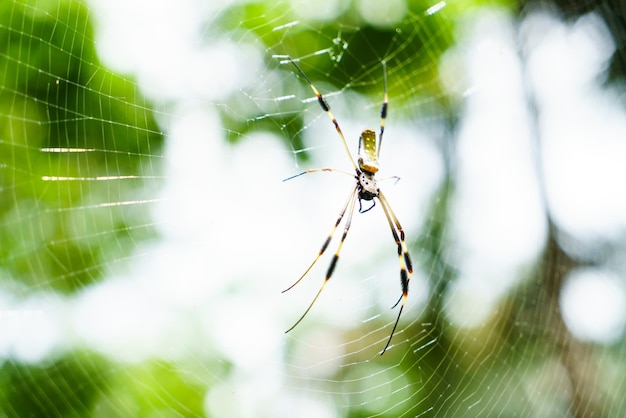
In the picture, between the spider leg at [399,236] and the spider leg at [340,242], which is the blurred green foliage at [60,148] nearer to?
Answer: the spider leg at [340,242]

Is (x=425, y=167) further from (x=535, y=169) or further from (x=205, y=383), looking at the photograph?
(x=205, y=383)

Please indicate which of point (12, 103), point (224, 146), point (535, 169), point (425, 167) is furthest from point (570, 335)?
point (12, 103)

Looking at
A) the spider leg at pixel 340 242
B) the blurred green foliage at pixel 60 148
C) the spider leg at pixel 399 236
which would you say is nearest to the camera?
the spider leg at pixel 340 242

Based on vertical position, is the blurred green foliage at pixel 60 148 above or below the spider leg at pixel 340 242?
above

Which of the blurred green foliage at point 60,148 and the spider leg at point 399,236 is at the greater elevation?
the blurred green foliage at point 60,148

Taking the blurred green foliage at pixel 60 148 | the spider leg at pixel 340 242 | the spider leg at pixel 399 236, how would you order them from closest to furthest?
the spider leg at pixel 340 242, the spider leg at pixel 399 236, the blurred green foliage at pixel 60 148

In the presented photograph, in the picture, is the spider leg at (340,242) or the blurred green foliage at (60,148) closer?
the spider leg at (340,242)

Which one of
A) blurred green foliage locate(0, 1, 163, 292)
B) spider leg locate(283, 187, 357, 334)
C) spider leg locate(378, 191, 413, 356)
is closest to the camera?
spider leg locate(283, 187, 357, 334)

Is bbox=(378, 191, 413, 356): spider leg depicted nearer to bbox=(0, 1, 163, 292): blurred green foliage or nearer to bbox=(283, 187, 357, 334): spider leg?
bbox=(283, 187, 357, 334): spider leg

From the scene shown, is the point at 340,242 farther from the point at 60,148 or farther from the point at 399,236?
the point at 60,148

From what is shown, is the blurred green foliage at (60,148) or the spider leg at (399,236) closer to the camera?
the spider leg at (399,236)

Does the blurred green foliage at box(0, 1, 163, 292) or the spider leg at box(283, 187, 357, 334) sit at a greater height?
the blurred green foliage at box(0, 1, 163, 292)

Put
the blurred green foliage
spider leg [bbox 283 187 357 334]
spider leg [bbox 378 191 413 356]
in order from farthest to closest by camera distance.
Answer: the blurred green foliage, spider leg [bbox 378 191 413 356], spider leg [bbox 283 187 357 334]
